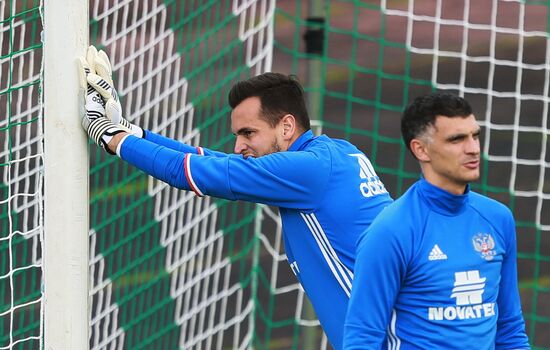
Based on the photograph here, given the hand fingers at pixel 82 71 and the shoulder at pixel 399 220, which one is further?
the hand fingers at pixel 82 71

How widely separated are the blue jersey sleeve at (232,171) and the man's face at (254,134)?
0.52 feet

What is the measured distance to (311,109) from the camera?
20.6 ft

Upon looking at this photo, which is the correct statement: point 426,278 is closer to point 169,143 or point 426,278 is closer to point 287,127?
point 287,127

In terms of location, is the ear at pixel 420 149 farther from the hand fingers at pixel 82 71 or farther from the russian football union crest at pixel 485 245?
the hand fingers at pixel 82 71

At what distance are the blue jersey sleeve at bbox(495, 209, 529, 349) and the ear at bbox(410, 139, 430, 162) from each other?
1.15 ft

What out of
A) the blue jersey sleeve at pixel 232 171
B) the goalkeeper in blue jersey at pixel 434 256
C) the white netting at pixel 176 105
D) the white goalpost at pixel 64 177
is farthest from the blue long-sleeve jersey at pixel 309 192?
the white netting at pixel 176 105

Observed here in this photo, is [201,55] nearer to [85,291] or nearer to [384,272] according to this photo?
[85,291]

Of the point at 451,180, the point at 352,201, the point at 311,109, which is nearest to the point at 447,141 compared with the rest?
the point at 451,180

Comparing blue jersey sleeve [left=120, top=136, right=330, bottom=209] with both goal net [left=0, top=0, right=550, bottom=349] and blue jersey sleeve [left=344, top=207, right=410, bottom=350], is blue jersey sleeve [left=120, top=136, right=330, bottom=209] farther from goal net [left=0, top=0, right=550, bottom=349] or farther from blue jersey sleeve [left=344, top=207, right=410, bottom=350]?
goal net [left=0, top=0, right=550, bottom=349]

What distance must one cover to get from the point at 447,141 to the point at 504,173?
17.0ft

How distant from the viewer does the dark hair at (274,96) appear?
416 cm

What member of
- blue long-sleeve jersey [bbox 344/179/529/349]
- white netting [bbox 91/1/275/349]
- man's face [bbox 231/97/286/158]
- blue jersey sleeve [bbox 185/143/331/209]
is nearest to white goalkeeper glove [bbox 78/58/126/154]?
blue jersey sleeve [bbox 185/143/331/209]

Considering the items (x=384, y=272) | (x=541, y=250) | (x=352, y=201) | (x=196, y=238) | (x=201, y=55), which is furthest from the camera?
(x=541, y=250)

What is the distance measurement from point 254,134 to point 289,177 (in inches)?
10.9
